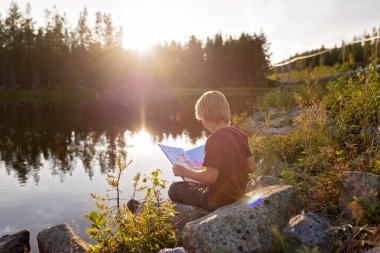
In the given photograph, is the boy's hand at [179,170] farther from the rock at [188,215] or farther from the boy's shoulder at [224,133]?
the rock at [188,215]

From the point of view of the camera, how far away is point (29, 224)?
589 cm

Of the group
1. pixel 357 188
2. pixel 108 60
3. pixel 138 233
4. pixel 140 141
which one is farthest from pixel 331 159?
pixel 108 60

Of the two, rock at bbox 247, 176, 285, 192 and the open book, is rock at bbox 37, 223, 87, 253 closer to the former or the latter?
the open book

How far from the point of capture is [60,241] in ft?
15.0

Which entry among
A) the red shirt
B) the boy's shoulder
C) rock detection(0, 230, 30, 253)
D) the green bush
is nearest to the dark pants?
the red shirt

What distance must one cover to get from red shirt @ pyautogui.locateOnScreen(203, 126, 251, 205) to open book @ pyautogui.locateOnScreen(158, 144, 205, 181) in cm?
51

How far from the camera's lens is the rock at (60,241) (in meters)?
4.42

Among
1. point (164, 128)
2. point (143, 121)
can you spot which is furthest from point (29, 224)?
point (143, 121)

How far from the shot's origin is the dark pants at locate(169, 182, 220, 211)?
4.14m

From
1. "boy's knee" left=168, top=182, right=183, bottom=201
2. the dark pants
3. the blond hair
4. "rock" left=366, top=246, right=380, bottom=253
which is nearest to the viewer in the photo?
"rock" left=366, top=246, right=380, bottom=253

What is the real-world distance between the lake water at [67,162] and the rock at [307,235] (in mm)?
3039

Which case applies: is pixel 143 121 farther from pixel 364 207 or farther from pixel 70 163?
pixel 364 207

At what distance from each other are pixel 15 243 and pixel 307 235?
3882mm

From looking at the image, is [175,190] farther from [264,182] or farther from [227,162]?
[264,182]
